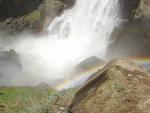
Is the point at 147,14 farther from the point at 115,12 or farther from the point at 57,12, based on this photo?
the point at 57,12

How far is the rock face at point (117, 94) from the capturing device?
759 cm

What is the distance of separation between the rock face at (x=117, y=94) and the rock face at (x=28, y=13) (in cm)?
5377

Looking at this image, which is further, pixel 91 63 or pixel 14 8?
pixel 14 8

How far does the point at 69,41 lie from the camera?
195 ft

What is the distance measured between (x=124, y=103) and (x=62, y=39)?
52666mm

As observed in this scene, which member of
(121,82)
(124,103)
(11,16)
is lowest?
(124,103)

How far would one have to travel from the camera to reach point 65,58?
5659 centimetres

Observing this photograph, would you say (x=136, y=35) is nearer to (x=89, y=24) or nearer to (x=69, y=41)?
(x=89, y=24)

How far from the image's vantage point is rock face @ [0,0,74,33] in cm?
6316

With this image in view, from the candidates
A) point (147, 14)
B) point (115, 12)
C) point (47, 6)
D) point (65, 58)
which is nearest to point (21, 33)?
point (47, 6)

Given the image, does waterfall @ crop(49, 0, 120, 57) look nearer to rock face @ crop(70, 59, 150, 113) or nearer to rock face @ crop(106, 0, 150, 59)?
rock face @ crop(106, 0, 150, 59)

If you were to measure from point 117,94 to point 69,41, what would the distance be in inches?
A: 2034

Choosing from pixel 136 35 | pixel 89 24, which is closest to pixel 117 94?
pixel 136 35

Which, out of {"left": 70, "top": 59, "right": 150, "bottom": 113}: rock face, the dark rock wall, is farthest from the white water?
{"left": 70, "top": 59, "right": 150, "bottom": 113}: rock face
